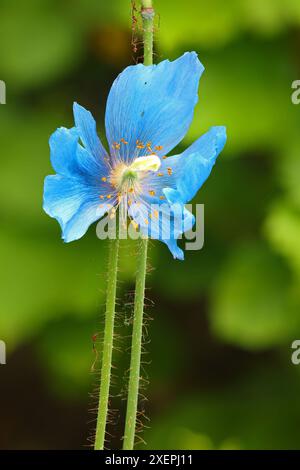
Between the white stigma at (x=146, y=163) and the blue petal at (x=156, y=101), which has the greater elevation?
the blue petal at (x=156, y=101)

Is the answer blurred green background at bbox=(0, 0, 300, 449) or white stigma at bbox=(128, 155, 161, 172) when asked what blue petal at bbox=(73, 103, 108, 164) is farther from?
blurred green background at bbox=(0, 0, 300, 449)

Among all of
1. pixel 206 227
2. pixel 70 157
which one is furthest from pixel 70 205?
pixel 206 227

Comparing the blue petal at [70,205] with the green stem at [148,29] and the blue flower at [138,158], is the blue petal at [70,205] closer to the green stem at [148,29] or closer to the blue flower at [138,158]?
the blue flower at [138,158]

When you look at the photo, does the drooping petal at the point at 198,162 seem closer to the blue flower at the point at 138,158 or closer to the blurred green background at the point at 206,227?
the blue flower at the point at 138,158

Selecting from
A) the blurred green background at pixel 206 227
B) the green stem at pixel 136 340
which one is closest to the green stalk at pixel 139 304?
the green stem at pixel 136 340

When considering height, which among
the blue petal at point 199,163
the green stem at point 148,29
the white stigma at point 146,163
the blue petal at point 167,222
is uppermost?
the green stem at point 148,29

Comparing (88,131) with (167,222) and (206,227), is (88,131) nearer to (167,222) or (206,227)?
(167,222)

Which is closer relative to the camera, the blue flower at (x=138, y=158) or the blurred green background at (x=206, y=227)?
the blue flower at (x=138, y=158)
